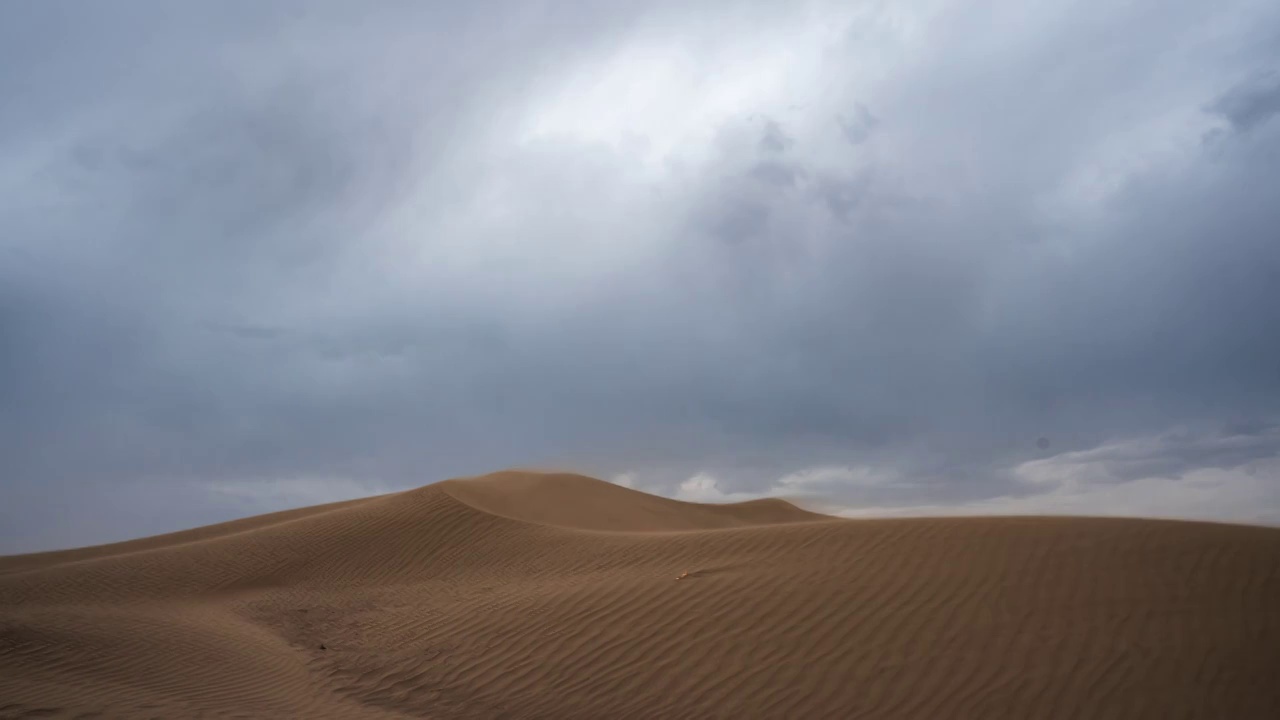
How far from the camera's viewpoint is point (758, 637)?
9.17 metres

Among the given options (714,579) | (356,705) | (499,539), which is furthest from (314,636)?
(714,579)

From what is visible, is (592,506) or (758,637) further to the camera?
(592,506)

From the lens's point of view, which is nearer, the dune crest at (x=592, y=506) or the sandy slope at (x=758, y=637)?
the sandy slope at (x=758, y=637)

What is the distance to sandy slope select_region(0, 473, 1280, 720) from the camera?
7.64 m

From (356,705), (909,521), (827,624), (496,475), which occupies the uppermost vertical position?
(496,475)

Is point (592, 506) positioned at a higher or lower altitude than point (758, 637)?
higher

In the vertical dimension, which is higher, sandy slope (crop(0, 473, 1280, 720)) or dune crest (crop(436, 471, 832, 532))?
dune crest (crop(436, 471, 832, 532))

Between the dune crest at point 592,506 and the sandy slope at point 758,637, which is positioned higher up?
the dune crest at point 592,506

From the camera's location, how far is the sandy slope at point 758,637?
764 centimetres

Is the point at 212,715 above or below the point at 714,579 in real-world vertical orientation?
below

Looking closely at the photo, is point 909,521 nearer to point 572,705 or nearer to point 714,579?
point 714,579

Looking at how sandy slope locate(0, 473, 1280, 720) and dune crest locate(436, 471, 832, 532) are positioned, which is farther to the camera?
dune crest locate(436, 471, 832, 532)

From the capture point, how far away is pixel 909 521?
1259 centimetres

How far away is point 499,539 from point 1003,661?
41.5 feet
